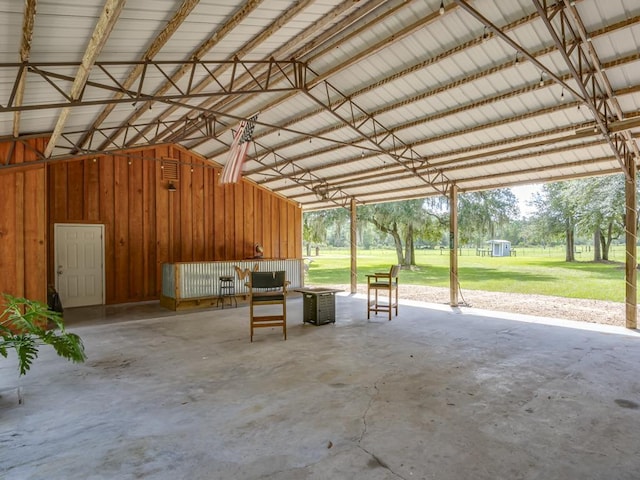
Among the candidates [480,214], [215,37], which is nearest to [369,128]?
[215,37]

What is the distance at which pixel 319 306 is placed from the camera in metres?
7.10

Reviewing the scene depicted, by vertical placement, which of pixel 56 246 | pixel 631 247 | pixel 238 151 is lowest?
pixel 631 247

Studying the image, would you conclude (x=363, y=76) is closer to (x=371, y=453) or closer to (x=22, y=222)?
(x=371, y=453)

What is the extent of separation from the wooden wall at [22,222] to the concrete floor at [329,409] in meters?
1.89

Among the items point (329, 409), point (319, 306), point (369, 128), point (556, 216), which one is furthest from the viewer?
point (556, 216)

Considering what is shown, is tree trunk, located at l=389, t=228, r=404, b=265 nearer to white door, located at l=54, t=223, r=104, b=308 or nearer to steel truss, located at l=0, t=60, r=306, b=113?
steel truss, located at l=0, t=60, r=306, b=113

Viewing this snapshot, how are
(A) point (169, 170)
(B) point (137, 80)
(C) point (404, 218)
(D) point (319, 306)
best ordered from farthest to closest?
(C) point (404, 218) < (A) point (169, 170) < (D) point (319, 306) < (B) point (137, 80)

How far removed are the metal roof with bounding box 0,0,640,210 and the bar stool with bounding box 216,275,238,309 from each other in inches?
139

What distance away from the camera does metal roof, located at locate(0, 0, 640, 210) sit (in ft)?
13.3

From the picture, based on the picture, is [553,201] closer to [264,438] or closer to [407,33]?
[407,33]

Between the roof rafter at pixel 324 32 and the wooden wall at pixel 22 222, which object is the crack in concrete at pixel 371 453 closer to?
the roof rafter at pixel 324 32

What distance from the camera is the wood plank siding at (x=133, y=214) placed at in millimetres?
6523

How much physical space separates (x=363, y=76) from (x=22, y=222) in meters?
6.40

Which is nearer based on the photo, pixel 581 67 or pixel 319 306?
pixel 581 67
